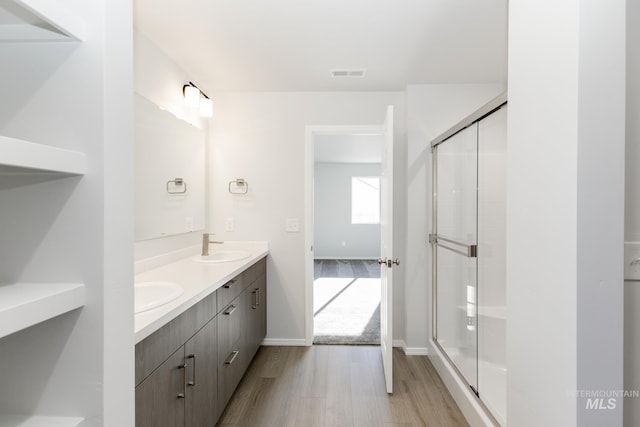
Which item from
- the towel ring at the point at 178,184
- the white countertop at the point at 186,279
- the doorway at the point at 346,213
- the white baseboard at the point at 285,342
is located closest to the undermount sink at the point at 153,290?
the white countertop at the point at 186,279

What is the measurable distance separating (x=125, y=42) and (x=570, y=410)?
1.39 metres

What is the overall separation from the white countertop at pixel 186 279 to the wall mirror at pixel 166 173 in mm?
244

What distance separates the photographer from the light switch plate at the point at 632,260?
88cm

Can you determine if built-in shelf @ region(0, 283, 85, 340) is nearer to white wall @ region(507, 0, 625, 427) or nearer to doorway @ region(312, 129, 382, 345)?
white wall @ region(507, 0, 625, 427)

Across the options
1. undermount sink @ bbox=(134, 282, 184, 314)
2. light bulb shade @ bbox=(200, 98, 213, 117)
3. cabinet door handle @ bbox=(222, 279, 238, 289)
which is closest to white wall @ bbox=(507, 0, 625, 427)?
undermount sink @ bbox=(134, 282, 184, 314)

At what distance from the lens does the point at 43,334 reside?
0.68 meters

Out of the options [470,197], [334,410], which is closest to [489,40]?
[470,197]

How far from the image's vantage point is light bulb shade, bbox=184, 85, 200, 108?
2.66m

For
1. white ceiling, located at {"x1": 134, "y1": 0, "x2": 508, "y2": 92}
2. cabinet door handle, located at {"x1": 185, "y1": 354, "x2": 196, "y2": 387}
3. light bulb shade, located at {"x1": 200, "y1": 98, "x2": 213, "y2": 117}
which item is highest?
white ceiling, located at {"x1": 134, "y1": 0, "x2": 508, "y2": 92}

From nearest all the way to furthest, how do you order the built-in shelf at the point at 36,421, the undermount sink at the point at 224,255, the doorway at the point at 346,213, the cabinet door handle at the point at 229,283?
the built-in shelf at the point at 36,421, the cabinet door handle at the point at 229,283, the undermount sink at the point at 224,255, the doorway at the point at 346,213

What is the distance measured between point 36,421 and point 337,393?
2.01 meters

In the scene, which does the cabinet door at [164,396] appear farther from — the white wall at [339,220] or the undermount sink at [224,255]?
the white wall at [339,220]

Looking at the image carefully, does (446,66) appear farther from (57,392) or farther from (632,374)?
(57,392)

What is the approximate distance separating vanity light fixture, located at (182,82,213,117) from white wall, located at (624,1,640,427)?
8.50ft
